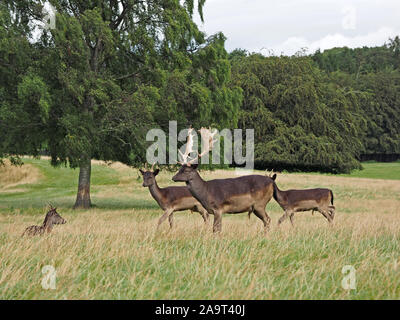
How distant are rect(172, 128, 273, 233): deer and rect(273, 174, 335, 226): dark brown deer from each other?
113 inches

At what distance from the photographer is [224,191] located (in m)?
9.35

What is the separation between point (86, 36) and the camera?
2033 centimetres

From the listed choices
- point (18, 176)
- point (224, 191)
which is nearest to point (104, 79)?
point (224, 191)

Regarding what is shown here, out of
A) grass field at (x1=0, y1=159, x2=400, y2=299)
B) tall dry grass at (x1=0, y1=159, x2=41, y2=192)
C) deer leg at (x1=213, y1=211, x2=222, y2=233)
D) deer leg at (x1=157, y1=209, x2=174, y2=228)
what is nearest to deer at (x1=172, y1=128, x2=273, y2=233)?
deer leg at (x1=213, y1=211, x2=222, y2=233)

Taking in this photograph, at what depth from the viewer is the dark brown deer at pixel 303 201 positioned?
13195 mm

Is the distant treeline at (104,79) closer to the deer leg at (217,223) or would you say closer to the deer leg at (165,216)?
the deer leg at (165,216)

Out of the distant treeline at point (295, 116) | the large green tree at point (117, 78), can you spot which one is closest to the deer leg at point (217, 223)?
the large green tree at point (117, 78)

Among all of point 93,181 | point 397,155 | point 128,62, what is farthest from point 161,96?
point 397,155

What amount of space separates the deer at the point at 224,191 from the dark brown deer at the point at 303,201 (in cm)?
286

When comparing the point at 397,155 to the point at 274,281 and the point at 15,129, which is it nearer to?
the point at 15,129

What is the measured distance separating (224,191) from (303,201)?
502cm

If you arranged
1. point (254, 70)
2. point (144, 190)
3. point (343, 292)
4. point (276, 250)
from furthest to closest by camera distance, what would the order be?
point (254, 70)
point (144, 190)
point (276, 250)
point (343, 292)

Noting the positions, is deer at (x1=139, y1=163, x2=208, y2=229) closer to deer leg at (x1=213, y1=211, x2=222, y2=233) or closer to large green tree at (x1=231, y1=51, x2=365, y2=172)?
deer leg at (x1=213, y1=211, x2=222, y2=233)
